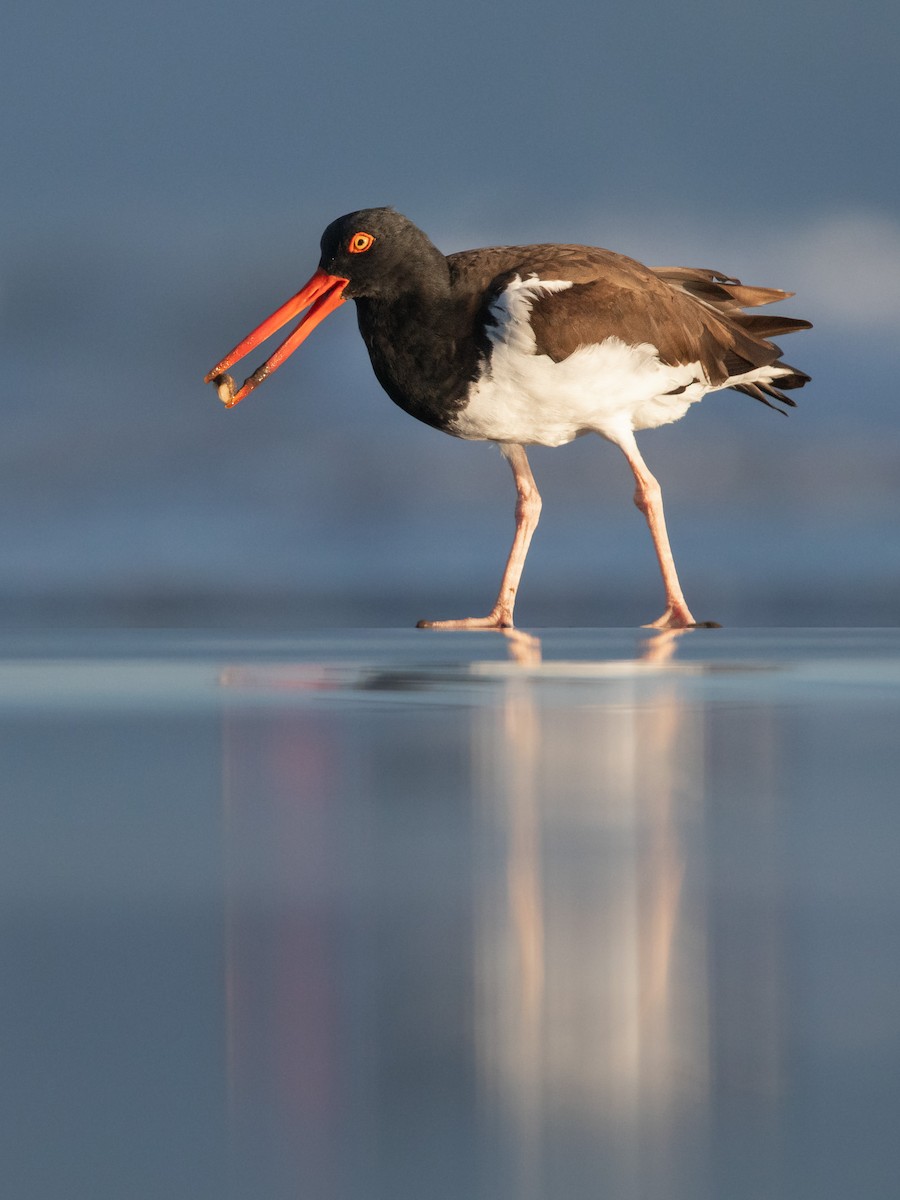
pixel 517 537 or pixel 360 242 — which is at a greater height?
pixel 360 242

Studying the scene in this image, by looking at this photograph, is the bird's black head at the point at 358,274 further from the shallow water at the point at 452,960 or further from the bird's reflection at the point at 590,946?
the bird's reflection at the point at 590,946

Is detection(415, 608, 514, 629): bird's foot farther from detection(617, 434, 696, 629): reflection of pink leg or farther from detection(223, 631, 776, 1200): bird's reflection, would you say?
detection(223, 631, 776, 1200): bird's reflection

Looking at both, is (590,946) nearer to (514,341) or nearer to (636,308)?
(514,341)

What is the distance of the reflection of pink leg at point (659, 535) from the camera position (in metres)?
5.93

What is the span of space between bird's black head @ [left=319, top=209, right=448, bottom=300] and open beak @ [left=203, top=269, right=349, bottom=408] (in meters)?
0.08

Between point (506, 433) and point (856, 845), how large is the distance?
421 cm

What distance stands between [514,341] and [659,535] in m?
1.07

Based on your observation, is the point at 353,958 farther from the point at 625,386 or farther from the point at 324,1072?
the point at 625,386

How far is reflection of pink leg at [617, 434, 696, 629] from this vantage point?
5.93 m

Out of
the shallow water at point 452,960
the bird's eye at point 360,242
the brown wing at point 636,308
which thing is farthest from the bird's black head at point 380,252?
the shallow water at point 452,960

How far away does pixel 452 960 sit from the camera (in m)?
1.28

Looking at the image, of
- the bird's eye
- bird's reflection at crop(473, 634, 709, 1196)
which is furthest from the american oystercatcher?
bird's reflection at crop(473, 634, 709, 1196)

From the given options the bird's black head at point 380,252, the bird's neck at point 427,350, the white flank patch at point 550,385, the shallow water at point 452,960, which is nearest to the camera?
the shallow water at point 452,960

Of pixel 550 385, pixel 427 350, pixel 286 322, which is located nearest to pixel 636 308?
pixel 550 385
